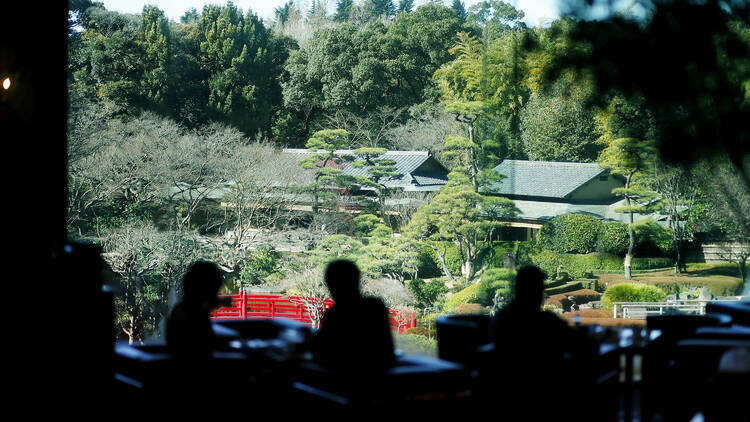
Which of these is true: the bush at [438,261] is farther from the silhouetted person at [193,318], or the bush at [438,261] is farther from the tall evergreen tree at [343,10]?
the tall evergreen tree at [343,10]

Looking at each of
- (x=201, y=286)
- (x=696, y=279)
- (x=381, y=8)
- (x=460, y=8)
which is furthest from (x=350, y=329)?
(x=381, y=8)

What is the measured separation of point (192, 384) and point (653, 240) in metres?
10.9

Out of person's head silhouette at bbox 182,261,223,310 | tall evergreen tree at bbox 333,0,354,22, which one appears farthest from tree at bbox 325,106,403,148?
person's head silhouette at bbox 182,261,223,310

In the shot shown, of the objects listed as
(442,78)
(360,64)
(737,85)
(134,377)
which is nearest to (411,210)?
(442,78)

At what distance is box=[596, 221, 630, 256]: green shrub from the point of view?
11.6m

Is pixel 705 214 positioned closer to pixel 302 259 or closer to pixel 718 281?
pixel 718 281

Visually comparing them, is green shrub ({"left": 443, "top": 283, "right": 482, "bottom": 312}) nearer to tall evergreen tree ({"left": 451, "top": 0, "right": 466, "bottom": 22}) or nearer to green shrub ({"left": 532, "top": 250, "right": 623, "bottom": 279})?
green shrub ({"left": 532, "top": 250, "right": 623, "bottom": 279})

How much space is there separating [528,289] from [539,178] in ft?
34.8

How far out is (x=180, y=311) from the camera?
171 centimetres

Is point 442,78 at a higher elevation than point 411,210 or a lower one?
higher

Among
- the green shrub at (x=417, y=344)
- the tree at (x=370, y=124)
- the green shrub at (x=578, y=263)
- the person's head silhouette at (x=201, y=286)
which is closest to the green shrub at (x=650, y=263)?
the green shrub at (x=578, y=263)

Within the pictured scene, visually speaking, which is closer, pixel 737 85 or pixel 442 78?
pixel 737 85

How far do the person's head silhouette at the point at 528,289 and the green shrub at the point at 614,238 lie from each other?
1038 centimetres

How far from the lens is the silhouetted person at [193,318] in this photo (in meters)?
1.70
